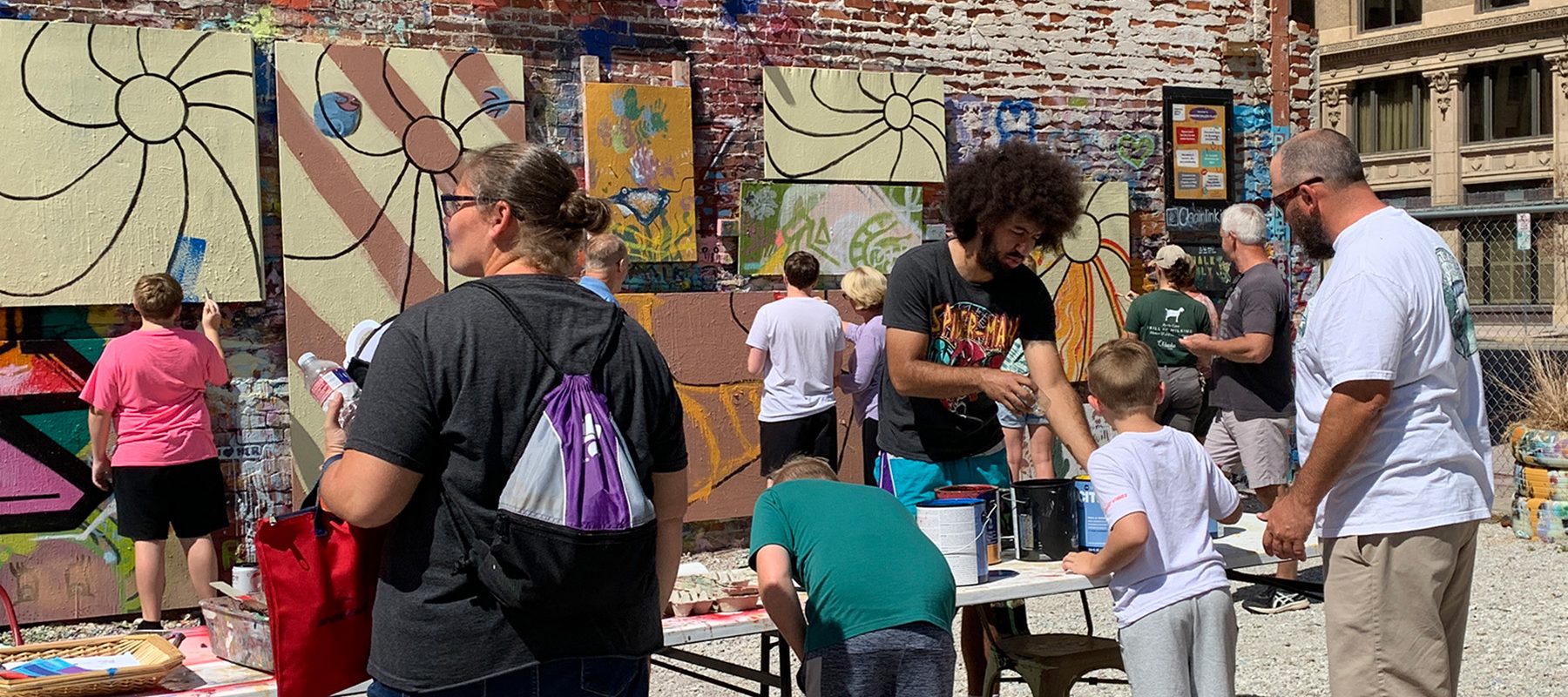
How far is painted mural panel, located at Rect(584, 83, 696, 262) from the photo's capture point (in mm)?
8141

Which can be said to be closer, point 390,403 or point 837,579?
point 390,403

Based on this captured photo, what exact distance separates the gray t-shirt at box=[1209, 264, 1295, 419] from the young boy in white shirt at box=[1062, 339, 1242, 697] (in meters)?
3.30

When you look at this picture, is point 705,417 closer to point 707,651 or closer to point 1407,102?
point 707,651

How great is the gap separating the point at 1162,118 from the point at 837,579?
7.26m

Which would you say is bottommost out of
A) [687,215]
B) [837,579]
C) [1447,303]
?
[837,579]

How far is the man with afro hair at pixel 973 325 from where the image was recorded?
4434 mm

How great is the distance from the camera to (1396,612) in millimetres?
3486

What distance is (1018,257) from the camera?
4.49 meters

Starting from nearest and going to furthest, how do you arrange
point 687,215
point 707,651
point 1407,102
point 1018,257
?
point 1018,257 < point 707,651 < point 687,215 < point 1407,102

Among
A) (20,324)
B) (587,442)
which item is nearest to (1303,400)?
(587,442)

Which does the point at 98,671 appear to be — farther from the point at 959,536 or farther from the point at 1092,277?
the point at 1092,277

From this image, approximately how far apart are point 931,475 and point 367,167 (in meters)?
4.35

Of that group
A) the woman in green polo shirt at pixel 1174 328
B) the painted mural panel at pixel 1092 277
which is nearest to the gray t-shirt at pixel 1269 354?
the woman in green polo shirt at pixel 1174 328

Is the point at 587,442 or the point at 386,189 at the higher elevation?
the point at 386,189
